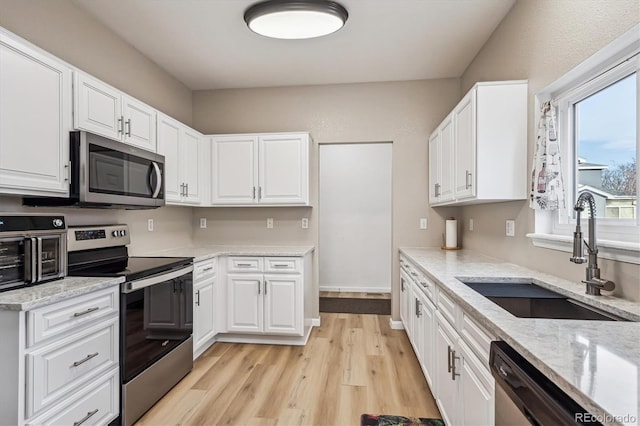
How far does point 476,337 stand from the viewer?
1.38 meters

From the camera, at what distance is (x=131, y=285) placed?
198 cm

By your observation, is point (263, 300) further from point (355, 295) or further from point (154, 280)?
point (355, 295)

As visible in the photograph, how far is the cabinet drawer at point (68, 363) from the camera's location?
4.77 ft

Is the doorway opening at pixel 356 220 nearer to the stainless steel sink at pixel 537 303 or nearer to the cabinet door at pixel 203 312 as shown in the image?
the cabinet door at pixel 203 312

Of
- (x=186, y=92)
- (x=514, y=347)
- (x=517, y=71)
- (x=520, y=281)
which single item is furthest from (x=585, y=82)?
(x=186, y=92)

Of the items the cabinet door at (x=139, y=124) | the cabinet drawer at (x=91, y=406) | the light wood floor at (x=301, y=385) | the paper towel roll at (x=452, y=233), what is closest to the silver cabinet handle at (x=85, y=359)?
the cabinet drawer at (x=91, y=406)

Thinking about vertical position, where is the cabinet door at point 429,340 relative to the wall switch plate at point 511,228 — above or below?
below

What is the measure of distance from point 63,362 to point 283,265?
1889 mm

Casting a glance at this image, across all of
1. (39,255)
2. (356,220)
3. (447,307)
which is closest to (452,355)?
(447,307)

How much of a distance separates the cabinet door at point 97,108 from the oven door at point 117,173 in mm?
111

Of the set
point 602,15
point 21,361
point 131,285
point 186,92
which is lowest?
point 21,361

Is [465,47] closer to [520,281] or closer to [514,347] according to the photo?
[520,281]

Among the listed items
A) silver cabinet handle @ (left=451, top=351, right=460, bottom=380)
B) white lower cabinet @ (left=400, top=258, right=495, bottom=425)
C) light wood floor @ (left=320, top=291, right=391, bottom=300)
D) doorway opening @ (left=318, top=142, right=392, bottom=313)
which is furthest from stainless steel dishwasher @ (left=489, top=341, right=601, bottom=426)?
doorway opening @ (left=318, top=142, right=392, bottom=313)

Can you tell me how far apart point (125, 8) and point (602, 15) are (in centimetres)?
288
